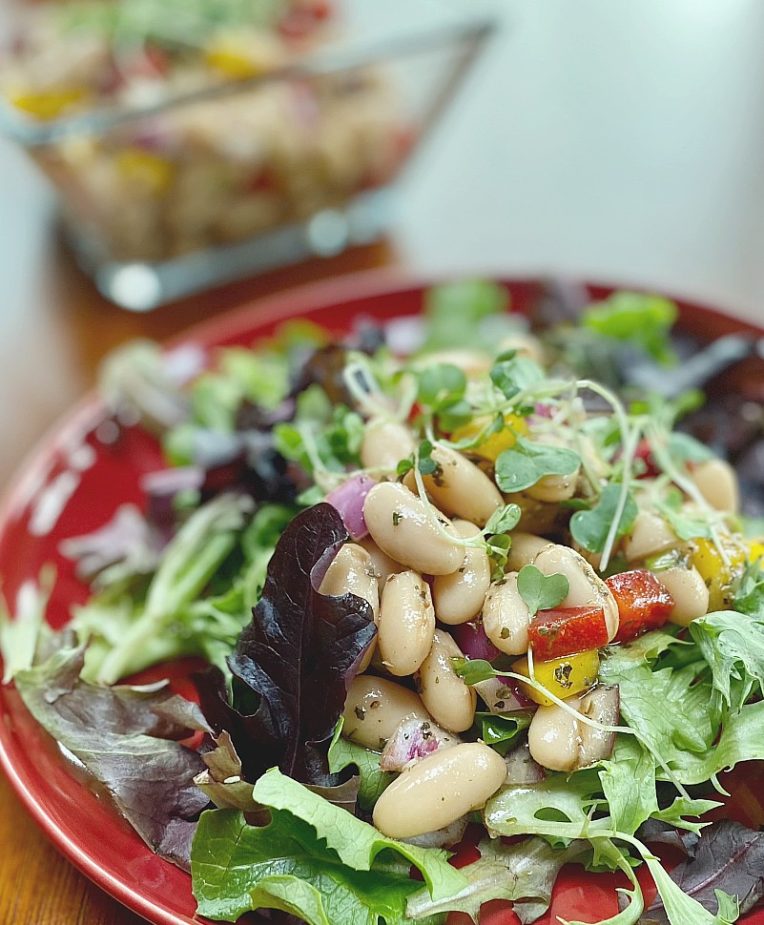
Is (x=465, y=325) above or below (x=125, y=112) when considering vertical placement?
below

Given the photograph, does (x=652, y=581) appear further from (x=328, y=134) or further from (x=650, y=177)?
(x=650, y=177)

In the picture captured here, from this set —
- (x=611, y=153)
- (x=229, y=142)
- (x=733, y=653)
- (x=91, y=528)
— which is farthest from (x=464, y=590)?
(x=611, y=153)

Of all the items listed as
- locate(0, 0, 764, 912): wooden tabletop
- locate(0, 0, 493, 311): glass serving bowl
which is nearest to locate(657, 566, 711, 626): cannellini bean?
locate(0, 0, 764, 912): wooden tabletop

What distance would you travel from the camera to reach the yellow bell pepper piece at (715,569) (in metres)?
1.12

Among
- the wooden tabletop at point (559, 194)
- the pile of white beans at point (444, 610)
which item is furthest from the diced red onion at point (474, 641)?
the wooden tabletop at point (559, 194)

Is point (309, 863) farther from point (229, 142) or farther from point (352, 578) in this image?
point (229, 142)

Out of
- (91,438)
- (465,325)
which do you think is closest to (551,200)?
(465,325)

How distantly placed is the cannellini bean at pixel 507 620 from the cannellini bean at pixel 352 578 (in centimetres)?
11

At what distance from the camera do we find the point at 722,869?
0.99m

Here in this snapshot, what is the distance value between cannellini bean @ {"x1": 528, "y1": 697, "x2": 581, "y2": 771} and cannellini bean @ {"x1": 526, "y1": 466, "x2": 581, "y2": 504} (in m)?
0.23

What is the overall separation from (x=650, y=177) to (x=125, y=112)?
1.39m

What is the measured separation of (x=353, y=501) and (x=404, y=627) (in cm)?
17

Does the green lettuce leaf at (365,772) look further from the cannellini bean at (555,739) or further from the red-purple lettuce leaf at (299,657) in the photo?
the cannellini bean at (555,739)

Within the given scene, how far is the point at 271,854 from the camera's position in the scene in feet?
3.30
